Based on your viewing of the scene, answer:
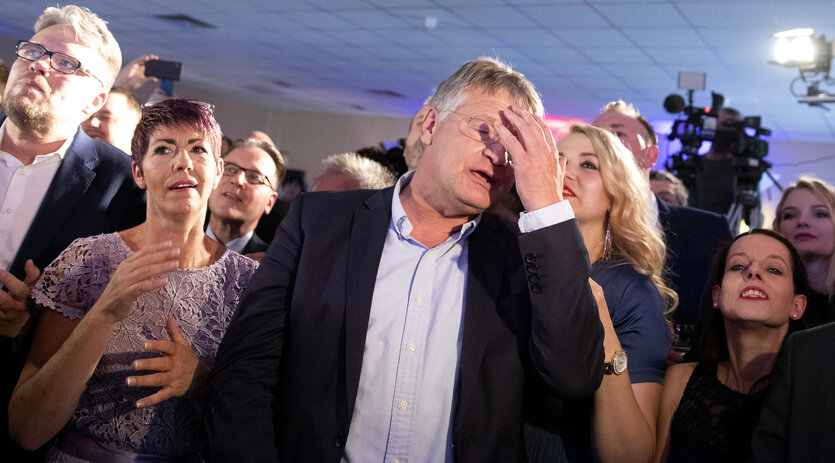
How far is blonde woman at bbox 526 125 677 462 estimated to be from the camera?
5.13ft

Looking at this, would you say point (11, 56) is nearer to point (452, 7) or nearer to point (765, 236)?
point (452, 7)

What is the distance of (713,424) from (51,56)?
2271mm

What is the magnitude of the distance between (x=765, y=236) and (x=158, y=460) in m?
1.85

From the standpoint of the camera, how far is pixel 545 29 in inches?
269

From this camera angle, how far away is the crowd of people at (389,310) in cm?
Result: 139

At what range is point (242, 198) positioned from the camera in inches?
118

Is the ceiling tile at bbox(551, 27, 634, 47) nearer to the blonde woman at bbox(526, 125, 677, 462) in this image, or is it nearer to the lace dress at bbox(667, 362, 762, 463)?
the blonde woman at bbox(526, 125, 677, 462)

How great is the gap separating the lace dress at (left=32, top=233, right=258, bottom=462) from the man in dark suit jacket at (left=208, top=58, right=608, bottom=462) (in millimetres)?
333

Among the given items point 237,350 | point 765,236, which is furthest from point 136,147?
point 765,236

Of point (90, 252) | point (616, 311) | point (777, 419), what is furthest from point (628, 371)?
point (90, 252)

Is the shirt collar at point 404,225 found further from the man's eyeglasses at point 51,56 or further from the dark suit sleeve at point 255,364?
the man's eyeglasses at point 51,56

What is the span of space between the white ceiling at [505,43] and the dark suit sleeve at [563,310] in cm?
501

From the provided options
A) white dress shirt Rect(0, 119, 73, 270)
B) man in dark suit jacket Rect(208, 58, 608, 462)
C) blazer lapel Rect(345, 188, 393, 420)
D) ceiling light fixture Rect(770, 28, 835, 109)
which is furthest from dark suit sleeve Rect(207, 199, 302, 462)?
ceiling light fixture Rect(770, 28, 835, 109)

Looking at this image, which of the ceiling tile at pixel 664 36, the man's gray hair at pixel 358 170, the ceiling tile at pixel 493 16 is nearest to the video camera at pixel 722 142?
the ceiling tile at pixel 664 36
